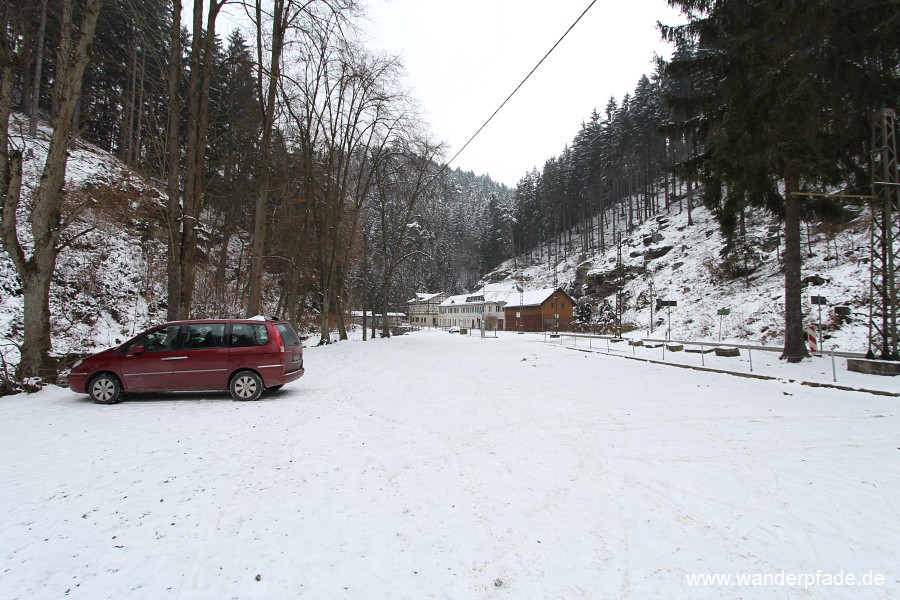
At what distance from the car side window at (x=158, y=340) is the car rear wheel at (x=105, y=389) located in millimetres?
725

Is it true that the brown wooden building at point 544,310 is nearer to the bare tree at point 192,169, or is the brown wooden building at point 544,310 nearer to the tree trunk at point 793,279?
the tree trunk at point 793,279

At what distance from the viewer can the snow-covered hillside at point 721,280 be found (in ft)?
70.7

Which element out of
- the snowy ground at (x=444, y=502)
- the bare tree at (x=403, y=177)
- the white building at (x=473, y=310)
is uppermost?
the bare tree at (x=403, y=177)

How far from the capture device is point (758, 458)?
16.7 ft

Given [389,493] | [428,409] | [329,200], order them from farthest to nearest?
1. [329,200]
2. [428,409]
3. [389,493]

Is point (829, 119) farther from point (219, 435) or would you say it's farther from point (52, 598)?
point (52, 598)

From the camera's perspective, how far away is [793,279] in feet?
42.2

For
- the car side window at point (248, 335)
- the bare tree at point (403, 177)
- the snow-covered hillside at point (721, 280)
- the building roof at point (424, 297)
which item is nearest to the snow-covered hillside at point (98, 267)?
the car side window at point (248, 335)

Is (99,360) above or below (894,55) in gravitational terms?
below

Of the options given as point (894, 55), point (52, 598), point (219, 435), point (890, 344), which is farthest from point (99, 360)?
point (894, 55)

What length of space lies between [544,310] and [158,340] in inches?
2254

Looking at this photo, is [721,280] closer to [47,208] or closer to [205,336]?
[205,336]

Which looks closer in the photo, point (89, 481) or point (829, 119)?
point (89, 481)

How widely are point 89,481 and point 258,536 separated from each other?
240 centimetres
